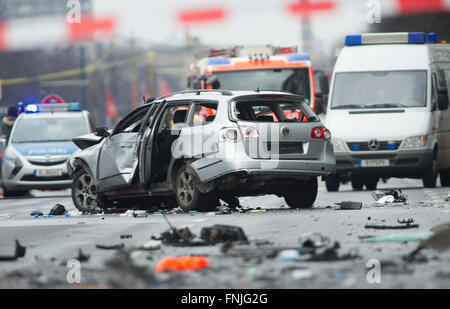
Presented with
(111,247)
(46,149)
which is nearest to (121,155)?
(111,247)

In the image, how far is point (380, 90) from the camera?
2139 cm

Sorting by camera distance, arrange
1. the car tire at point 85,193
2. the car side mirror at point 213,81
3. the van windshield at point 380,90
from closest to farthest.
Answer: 1. the car tire at point 85,193
2. the van windshield at point 380,90
3. the car side mirror at point 213,81

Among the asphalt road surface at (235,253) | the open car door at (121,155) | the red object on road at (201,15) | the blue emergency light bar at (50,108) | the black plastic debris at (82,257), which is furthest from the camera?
the red object on road at (201,15)

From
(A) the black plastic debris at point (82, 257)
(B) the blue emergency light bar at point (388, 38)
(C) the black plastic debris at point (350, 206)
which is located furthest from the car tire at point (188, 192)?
(B) the blue emergency light bar at point (388, 38)

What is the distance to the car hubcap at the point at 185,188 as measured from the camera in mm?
14605

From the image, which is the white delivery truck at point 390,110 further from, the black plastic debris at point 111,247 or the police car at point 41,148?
the black plastic debris at point 111,247

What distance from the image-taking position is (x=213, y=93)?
15.0 meters

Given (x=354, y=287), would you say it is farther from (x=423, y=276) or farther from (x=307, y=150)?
(x=307, y=150)

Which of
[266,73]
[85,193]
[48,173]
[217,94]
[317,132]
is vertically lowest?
[48,173]

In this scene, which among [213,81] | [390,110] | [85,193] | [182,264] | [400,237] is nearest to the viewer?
[182,264]

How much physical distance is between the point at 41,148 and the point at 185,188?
30.9 ft

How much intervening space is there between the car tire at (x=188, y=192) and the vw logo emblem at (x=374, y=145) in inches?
252

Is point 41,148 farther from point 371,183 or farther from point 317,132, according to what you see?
point 317,132

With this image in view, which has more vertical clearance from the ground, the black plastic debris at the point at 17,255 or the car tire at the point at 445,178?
the black plastic debris at the point at 17,255
